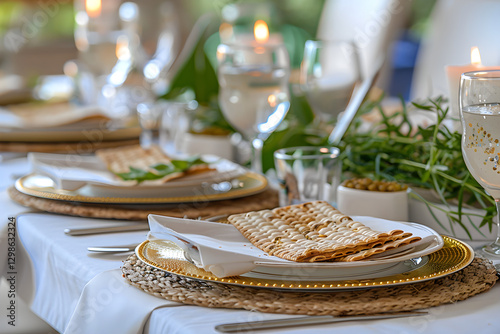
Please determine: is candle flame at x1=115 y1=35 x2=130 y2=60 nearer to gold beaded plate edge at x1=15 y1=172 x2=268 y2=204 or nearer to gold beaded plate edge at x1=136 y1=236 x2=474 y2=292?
gold beaded plate edge at x1=15 y1=172 x2=268 y2=204

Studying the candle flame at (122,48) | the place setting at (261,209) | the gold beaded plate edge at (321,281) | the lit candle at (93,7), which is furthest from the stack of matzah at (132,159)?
the lit candle at (93,7)

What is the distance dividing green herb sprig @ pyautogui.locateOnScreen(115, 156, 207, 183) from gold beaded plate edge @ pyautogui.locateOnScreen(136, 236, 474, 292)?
29 cm

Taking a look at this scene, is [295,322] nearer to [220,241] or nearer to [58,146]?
[220,241]

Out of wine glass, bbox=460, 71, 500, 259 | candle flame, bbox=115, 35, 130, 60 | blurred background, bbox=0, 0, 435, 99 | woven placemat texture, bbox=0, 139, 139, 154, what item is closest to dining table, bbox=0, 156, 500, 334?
wine glass, bbox=460, 71, 500, 259

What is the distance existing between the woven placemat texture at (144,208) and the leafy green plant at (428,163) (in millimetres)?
146

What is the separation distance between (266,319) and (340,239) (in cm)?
12

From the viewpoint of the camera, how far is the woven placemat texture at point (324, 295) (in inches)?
22.0

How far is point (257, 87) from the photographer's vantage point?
3.71ft

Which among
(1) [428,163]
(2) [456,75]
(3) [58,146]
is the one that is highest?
(2) [456,75]

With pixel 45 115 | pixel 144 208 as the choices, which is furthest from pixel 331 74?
pixel 45 115

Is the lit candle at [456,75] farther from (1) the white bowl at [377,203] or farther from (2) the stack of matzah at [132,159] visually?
(2) the stack of matzah at [132,159]

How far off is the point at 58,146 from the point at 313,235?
97cm

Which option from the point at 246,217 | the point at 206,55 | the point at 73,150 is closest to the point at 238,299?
the point at 246,217

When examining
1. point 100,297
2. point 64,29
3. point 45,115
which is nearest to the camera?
point 100,297
